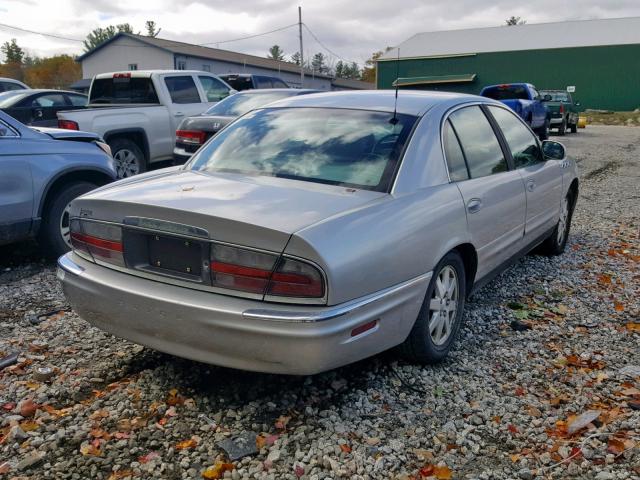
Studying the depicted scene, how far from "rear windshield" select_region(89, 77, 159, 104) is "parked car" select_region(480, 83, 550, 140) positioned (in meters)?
9.19

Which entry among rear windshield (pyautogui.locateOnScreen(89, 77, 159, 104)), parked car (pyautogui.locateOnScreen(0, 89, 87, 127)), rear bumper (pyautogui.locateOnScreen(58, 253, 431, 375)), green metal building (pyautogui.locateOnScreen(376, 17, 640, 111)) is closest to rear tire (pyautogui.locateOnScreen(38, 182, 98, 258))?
rear bumper (pyautogui.locateOnScreen(58, 253, 431, 375))

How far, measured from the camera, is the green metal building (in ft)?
143

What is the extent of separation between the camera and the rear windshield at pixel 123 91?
10336 millimetres

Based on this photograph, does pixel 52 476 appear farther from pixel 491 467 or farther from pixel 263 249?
pixel 491 467

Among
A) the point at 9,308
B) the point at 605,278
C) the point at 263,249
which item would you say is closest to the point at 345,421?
the point at 263,249

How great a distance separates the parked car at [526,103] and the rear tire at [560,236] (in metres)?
9.89

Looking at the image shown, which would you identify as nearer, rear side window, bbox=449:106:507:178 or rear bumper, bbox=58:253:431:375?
rear bumper, bbox=58:253:431:375

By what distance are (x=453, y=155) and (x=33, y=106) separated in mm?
10490

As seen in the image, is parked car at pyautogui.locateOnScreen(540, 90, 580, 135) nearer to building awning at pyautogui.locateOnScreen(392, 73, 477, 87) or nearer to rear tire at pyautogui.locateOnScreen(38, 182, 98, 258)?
rear tire at pyautogui.locateOnScreen(38, 182, 98, 258)

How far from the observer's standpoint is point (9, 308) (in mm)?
4574

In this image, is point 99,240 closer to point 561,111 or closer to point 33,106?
point 33,106

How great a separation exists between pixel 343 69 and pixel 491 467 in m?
107

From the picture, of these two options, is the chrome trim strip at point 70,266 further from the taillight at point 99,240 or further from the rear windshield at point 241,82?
the rear windshield at point 241,82

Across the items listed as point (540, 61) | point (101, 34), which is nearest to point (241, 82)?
point (540, 61)
